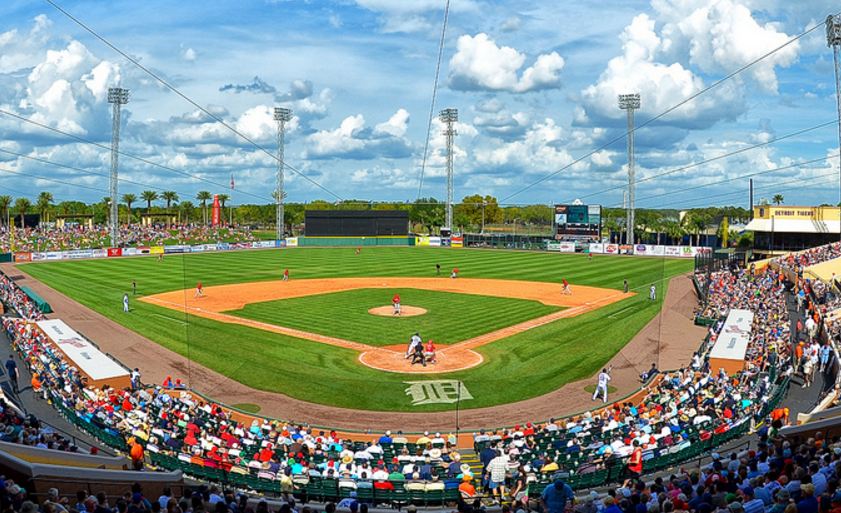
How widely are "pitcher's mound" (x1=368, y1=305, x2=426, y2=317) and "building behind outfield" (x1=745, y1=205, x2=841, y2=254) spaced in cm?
4965

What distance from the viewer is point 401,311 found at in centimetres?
3625

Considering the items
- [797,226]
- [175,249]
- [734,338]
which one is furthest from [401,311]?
[175,249]

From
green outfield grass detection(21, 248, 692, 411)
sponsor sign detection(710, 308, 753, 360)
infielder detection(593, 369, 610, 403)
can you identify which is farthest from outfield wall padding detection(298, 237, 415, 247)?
infielder detection(593, 369, 610, 403)

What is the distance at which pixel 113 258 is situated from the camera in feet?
244

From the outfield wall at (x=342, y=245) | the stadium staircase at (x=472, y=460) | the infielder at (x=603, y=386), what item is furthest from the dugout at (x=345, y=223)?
the stadium staircase at (x=472, y=460)

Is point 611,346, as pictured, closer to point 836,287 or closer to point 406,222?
point 836,287

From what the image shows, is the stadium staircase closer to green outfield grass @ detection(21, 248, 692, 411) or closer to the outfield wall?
green outfield grass @ detection(21, 248, 692, 411)

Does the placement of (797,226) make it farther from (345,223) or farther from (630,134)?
(345,223)

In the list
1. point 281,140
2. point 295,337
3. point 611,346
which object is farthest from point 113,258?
point 611,346

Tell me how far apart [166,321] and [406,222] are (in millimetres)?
67351

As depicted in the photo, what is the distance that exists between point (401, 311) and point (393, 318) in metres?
2.04

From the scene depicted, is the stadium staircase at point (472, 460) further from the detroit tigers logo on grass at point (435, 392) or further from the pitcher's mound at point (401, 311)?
the pitcher's mound at point (401, 311)

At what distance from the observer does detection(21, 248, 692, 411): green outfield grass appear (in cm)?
2164

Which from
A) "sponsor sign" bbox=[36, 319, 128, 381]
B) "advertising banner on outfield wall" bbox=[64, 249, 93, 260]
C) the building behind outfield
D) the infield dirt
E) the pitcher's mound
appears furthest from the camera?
"advertising banner on outfield wall" bbox=[64, 249, 93, 260]
